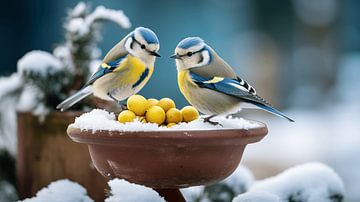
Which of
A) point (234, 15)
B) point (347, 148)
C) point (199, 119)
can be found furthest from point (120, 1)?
point (199, 119)

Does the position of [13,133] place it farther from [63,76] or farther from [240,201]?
[240,201]

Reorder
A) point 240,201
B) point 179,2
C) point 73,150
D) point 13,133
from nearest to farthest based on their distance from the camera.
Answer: point 240,201 → point 73,150 → point 13,133 → point 179,2

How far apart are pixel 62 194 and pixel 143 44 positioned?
0.57 m

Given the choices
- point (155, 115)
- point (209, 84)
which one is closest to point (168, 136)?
point (155, 115)

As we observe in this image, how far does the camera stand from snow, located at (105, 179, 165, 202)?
7.42 ft

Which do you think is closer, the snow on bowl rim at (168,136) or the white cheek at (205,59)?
the snow on bowl rim at (168,136)

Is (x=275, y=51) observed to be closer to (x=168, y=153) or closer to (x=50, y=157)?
(x=50, y=157)

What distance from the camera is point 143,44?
8.43 ft

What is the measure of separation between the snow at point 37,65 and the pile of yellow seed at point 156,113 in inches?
38.2

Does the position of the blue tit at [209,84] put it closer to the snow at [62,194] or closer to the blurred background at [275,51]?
the snow at [62,194]

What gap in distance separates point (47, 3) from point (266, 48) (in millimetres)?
5025

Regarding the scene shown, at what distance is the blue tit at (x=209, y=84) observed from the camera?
7.90 feet

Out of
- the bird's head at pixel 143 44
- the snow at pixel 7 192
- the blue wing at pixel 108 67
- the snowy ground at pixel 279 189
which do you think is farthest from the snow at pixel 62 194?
the snow at pixel 7 192

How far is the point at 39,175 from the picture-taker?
3.35 meters
